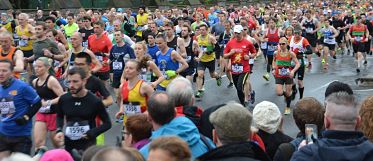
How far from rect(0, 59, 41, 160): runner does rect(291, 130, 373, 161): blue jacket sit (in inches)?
164

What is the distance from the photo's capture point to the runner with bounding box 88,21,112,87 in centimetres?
1202

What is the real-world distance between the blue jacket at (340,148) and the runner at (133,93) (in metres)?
4.18

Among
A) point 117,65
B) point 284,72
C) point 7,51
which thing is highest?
point 7,51

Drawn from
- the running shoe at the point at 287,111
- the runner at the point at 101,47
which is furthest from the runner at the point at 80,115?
the running shoe at the point at 287,111

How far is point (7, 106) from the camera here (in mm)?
6879

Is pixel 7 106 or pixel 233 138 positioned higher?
pixel 233 138

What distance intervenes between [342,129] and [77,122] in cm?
337

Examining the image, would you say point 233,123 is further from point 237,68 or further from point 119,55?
point 237,68

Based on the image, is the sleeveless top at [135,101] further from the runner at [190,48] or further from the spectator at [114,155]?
the runner at [190,48]

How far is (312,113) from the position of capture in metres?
4.71

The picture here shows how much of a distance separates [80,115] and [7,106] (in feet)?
3.72

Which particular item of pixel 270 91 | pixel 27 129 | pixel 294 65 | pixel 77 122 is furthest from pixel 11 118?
pixel 270 91

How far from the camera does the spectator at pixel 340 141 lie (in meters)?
3.45

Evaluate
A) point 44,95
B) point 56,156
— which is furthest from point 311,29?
point 56,156
